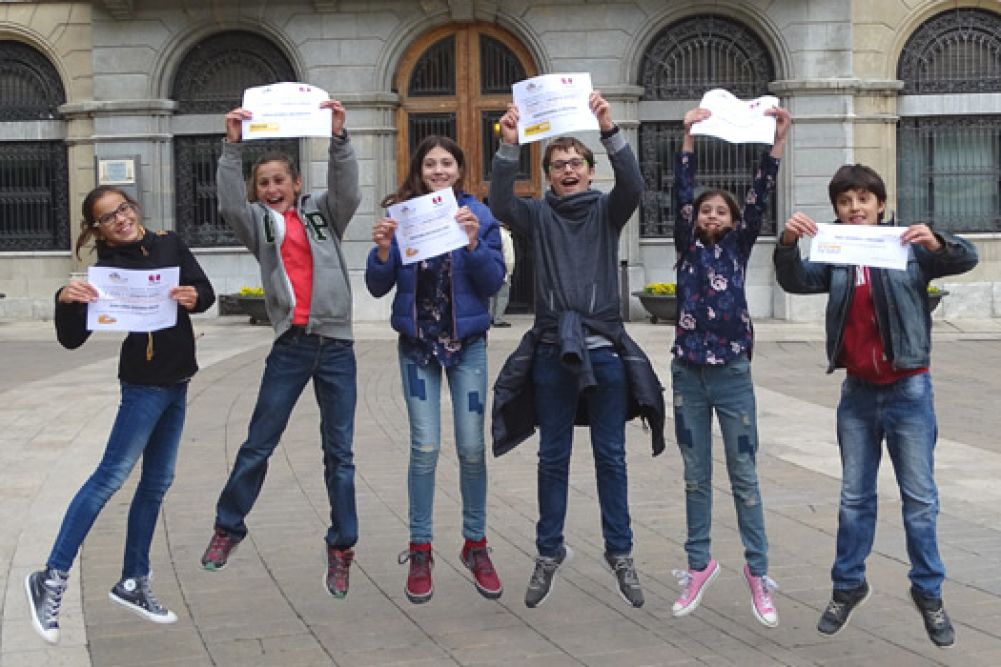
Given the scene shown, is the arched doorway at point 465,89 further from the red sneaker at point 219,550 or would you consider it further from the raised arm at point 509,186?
the red sneaker at point 219,550

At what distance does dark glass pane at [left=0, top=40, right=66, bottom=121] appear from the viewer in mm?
21938

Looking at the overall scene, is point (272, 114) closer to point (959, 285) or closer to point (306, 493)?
point (306, 493)

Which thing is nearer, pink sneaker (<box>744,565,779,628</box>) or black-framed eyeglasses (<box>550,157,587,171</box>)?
pink sneaker (<box>744,565,779,628</box>)

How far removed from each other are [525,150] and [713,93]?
15055 millimetres

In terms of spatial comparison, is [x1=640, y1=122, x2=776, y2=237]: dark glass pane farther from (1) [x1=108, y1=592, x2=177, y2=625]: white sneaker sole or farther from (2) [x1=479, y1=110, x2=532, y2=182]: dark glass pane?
(1) [x1=108, y1=592, x2=177, y2=625]: white sneaker sole

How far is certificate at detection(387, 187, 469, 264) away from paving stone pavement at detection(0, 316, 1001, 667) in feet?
4.80

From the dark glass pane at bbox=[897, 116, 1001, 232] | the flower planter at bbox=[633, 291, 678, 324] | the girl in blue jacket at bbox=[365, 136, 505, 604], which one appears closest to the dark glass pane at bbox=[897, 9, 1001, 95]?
the dark glass pane at bbox=[897, 116, 1001, 232]

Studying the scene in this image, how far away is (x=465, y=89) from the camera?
68.7 ft

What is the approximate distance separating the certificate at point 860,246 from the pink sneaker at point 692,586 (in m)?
1.34

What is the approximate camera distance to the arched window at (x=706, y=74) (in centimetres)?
2064

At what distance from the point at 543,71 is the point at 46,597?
16.1 meters

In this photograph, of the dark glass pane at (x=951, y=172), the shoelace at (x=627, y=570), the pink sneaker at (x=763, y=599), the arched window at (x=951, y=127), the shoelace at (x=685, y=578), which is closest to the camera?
the pink sneaker at (x=763, y=599)

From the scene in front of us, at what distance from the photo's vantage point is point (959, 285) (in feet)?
67.8

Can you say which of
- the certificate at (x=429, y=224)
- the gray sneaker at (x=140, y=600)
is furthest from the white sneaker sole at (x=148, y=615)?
the certificate at (x=429, y=224)
